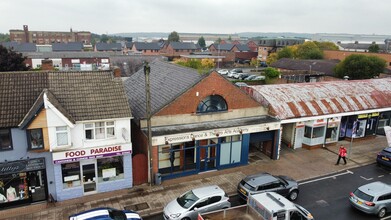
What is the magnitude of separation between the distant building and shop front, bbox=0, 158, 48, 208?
15178 centimetres

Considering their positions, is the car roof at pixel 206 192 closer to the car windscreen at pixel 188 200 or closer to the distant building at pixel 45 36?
the car windscreen at pixel 188 200

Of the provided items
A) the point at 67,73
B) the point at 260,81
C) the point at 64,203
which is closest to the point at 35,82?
the point at 67,73

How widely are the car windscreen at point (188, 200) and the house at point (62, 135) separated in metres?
4.94

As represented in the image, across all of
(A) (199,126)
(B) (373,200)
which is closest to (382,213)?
(B) (373,200)

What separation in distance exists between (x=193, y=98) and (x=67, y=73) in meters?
8.60

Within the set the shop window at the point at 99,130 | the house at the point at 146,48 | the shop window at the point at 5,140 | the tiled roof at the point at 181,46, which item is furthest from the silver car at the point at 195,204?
the house at the point at 146,48

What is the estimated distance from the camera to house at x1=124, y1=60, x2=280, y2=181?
828 inches

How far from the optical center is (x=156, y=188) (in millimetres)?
19859

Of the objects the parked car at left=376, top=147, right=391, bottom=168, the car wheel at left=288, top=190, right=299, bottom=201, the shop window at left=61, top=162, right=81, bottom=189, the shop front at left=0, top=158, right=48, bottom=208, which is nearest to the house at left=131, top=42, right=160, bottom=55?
the parked car at left=376, top=147, right=391, bottom=168

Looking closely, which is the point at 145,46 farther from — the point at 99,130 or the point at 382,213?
the point at 382,213

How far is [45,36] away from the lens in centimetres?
15812

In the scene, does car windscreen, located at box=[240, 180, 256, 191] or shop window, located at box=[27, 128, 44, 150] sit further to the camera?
car windscreen, located at box=[240, 180, 256, 191]

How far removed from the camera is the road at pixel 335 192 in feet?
56.7

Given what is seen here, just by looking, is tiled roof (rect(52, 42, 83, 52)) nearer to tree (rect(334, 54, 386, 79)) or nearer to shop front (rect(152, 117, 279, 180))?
tree (rect(334, 54, 386, 79))
